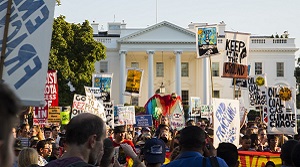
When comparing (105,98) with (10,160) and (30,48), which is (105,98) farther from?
(10,160)

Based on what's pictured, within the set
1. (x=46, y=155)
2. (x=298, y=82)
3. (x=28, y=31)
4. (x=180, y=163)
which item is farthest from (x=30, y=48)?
(x=298, y=82)

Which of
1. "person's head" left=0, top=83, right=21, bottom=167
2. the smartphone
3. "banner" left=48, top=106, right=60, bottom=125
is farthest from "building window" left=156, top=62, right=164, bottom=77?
"person's head" left=0, top=83, right=21, bottom=167

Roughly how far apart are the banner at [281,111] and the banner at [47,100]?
623cm

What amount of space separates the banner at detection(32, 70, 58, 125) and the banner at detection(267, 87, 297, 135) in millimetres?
6231

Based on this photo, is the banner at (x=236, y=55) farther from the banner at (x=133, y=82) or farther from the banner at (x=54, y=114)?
the banner at (x=133, y=82)

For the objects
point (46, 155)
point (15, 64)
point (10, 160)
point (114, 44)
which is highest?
point (114, 44)

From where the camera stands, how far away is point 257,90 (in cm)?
2672

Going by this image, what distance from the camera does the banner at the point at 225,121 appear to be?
10.5 metres

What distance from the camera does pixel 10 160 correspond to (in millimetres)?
1326

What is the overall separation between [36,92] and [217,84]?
72.9 metres

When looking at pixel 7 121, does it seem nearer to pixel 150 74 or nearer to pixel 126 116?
pixel 126 116

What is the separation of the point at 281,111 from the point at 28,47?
35.0 ft

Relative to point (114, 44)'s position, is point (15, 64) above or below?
below

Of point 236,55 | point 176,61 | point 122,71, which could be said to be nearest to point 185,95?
point 176,61
